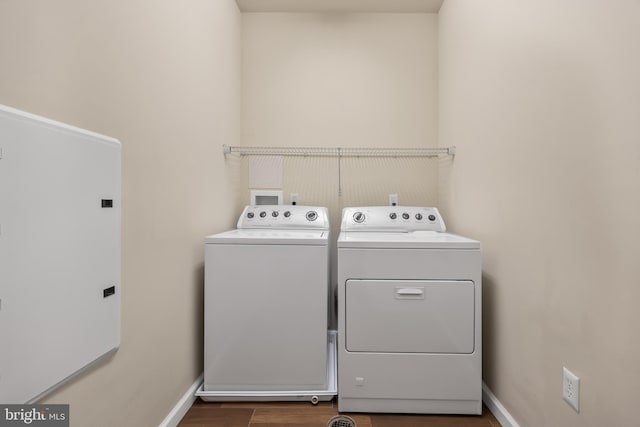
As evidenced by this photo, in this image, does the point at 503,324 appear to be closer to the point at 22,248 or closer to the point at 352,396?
the point at 352,396

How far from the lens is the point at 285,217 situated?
2.05 meters

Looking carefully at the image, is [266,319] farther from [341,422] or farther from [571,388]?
[571,388]

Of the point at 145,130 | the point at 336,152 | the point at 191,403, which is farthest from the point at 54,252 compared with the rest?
the point at 336,152

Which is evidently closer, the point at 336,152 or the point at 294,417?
the point at 294,417

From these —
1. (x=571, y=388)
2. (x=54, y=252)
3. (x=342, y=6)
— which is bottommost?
(x=571, y=388)

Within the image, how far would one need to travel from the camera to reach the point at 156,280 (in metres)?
1.20

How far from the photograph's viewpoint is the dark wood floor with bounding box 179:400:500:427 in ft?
Answer: 4.54

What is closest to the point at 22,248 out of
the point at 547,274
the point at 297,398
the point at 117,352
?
the point at 117,352

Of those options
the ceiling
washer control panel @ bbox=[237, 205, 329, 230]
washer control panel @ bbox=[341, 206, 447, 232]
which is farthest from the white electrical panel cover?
the ceiling

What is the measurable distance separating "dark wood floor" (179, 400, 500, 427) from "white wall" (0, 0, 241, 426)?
166 millimetres

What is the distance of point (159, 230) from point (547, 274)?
1473 millimetres

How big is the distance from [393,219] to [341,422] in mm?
1171

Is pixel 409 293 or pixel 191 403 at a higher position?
pixel 409 293

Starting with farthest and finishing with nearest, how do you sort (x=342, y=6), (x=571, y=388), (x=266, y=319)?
(x=342, y=6), (x=266, y=319), (x=571, y=388)
